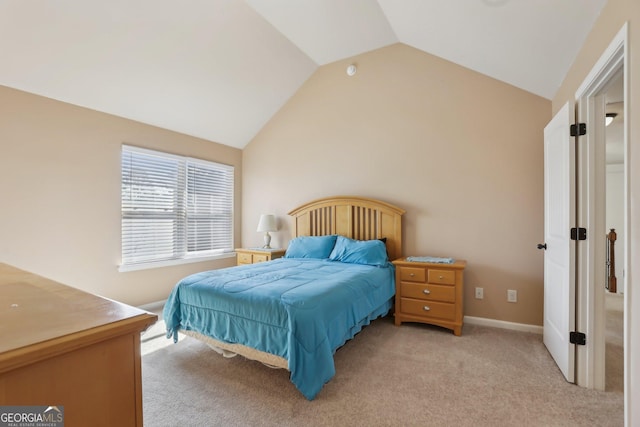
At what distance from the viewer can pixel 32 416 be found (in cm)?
63

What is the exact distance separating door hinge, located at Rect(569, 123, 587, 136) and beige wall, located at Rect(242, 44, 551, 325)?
0.95 m

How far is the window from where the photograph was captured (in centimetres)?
362

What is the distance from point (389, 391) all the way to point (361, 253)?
1533 millimetres

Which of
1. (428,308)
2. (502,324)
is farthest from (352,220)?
(502,324)

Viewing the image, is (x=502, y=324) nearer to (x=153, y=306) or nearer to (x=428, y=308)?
(x=428, y=308)

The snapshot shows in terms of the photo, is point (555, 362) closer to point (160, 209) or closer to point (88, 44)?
point (160, 209)

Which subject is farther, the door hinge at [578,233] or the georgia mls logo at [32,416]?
the door hinge at [578,233]

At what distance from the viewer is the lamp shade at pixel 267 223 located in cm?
440

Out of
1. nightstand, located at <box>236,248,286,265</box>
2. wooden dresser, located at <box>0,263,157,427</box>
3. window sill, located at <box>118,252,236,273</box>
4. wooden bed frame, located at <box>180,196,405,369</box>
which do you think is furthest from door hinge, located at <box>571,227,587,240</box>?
window sill, located at <box>118,252,236,273</box>

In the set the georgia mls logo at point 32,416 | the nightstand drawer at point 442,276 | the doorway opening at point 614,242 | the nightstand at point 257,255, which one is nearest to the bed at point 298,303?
the nightstand drawer at point 442,276

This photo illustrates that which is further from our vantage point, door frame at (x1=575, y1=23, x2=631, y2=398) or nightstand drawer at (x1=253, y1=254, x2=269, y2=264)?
nightstand drawer at (x1=253, y1=254, x2=269, y2=264)

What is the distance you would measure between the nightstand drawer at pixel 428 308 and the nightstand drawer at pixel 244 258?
219 cm

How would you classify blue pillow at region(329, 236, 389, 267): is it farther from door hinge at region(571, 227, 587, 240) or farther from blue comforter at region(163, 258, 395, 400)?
door hinge at region(571, 227, 587, 240)

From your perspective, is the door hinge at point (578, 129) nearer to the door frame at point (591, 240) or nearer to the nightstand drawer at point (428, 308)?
the door frame at point (591, 240)
